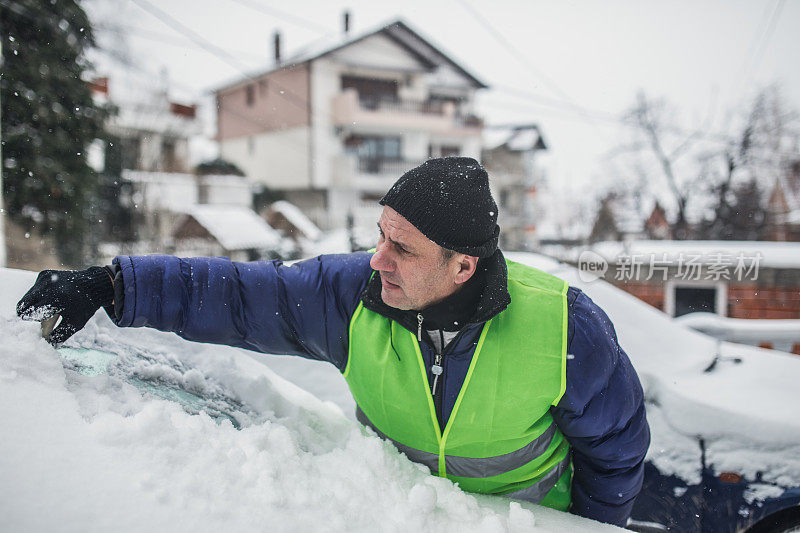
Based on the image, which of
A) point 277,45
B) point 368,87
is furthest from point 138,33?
point 368,87

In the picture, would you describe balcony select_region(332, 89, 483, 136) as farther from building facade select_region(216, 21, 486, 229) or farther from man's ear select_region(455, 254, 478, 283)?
man's ear select_region(455, 254, 478, 283)

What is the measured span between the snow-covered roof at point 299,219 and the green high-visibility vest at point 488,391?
1134 centimetres

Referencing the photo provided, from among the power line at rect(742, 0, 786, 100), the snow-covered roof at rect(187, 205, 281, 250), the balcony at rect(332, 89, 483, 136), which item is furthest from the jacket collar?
the snow-covered roof at rect(187, 205, 281, 250)

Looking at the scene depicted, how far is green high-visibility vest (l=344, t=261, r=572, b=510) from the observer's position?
51.1 inches

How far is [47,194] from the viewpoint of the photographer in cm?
585

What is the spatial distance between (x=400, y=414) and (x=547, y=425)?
395 millimetres

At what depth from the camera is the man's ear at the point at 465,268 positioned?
1360 mm

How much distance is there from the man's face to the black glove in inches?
25.6

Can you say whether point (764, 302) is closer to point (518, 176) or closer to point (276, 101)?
point (518, 176)

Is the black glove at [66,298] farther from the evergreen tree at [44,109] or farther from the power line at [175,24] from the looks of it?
the evergreen tree at [44,109]

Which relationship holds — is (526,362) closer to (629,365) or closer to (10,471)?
(629,365)

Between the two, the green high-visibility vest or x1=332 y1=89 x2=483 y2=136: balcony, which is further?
x1=332 y1=89 x2=483 y2=136: balcony

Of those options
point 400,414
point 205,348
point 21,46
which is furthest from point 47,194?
point 400,414

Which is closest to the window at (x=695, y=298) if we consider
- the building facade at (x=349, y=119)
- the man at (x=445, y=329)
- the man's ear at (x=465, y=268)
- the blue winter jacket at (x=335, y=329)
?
the building facade at (x=349, y=119)
